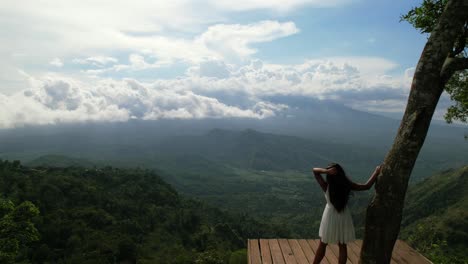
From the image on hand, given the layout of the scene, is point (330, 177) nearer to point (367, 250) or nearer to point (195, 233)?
point (367, 250)

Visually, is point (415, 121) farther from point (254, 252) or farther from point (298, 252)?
point (254, 252)

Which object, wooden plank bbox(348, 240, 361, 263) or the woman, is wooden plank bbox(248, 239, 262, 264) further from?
wooden plank bbox(348, 240, 361, 263)

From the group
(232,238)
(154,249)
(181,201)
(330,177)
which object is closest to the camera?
(330,177)

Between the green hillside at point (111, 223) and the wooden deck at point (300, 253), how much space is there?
1218 inches

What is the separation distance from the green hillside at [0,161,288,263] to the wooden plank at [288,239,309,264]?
3085 centimetres

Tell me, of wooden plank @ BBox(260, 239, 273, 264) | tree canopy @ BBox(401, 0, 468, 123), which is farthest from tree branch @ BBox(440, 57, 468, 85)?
wooden plank @ BBox(260, 239, 273, 264)

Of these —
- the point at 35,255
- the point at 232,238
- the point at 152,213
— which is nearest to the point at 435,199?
the point at 232,238

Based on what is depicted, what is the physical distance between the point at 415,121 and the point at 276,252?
4.86m

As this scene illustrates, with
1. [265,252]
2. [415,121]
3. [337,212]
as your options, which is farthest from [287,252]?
[415,121]

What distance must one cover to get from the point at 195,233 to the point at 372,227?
7311cm

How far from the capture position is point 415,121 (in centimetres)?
539

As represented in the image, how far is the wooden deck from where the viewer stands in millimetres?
8086

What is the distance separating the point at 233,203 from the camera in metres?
190

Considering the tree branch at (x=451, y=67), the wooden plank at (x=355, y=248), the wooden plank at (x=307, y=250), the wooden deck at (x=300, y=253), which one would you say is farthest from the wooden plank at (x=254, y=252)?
the tree branch at (x=451, y=67)
